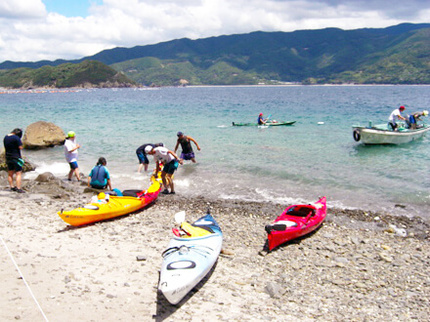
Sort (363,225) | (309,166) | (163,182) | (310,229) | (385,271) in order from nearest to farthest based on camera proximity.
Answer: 1. (385,271)
2. (310,229)
3. (363,225)
4. (163,182)
5. (309,166)

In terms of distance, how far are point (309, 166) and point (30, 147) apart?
17.9 metres

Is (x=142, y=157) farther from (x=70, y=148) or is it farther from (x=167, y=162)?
(x=167, y=162)

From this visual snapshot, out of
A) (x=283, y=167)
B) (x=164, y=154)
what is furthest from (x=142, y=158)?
(x=283, y=167)

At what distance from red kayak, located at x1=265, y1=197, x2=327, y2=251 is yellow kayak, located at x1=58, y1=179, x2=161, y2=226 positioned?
173 inches

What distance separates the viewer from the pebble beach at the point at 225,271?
19.5ft

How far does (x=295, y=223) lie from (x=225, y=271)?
2.66m

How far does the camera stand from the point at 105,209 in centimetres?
1010

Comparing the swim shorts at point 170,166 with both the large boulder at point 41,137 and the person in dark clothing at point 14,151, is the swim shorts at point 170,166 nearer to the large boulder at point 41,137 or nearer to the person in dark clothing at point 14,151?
the person in dark clothing at point 14,151

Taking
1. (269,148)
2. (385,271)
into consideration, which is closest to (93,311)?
(385,271)

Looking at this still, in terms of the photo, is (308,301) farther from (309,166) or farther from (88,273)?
(309,166)

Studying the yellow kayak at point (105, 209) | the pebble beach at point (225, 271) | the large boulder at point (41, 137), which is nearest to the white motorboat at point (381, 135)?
the pebble beach at point (225, 271)

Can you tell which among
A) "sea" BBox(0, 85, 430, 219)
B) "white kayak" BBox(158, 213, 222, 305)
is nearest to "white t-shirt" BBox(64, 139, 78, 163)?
"sea" BBox(0, 85, 430, 219)

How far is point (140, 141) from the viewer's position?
26062 mm

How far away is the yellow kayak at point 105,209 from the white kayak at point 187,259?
3.00 meters
